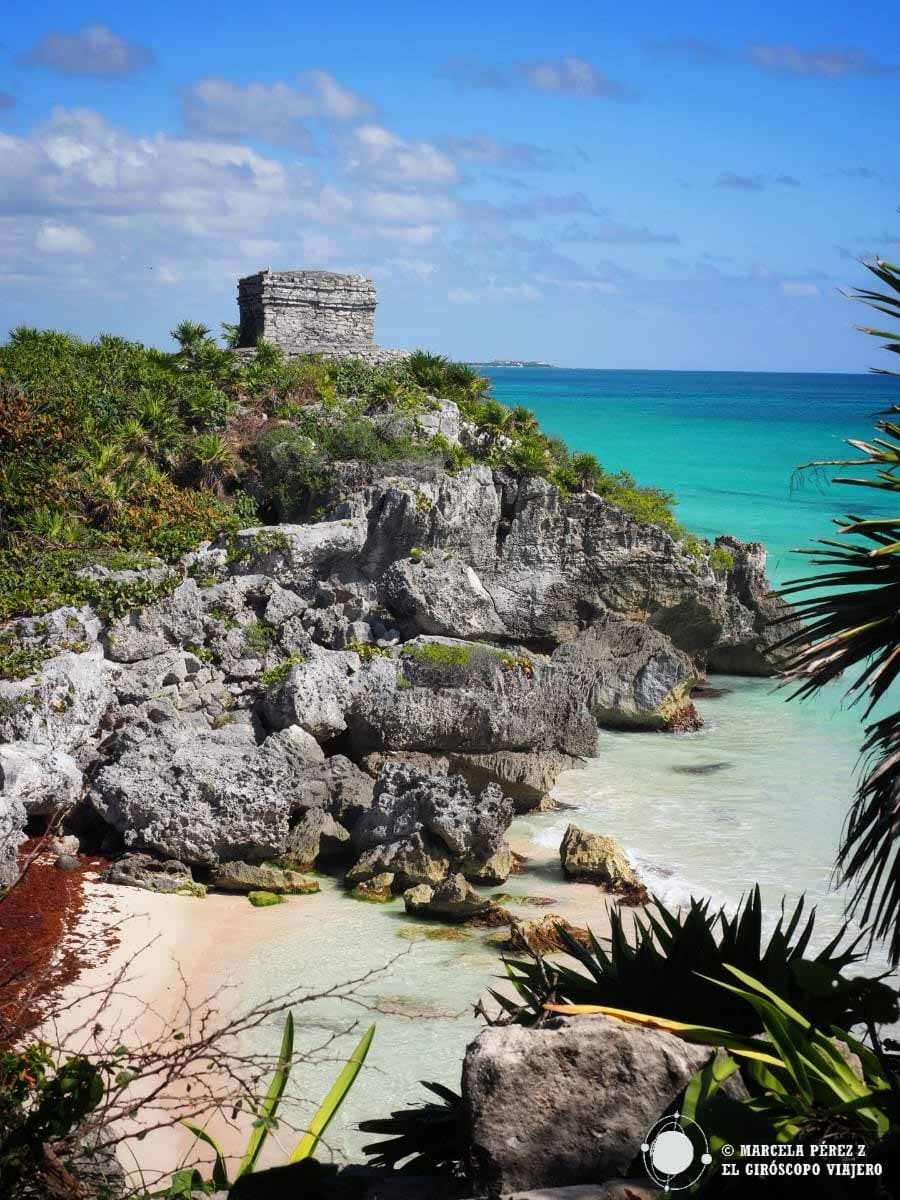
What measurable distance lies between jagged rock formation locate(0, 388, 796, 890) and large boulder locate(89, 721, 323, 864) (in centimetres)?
2

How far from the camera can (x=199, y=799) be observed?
11039mm

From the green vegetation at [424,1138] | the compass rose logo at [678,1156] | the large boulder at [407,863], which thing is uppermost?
the compass rose logo at [678,1156]

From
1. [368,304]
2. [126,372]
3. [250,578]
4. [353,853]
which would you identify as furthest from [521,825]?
[368,304]

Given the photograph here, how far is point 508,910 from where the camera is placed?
10.5 metres

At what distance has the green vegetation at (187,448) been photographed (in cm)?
1587

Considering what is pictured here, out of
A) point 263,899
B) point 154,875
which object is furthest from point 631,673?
point 154,875

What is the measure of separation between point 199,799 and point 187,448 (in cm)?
901

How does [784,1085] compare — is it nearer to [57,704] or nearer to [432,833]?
[432,833]

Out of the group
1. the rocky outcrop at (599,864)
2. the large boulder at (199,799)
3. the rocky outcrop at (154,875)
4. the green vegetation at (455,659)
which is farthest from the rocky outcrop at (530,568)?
the rocky outcrop at (154,875)

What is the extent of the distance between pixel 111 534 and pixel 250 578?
2.38 meters

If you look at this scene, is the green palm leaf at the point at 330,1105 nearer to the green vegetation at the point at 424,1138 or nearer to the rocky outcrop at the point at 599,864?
the green vegetation at the point at 424,1138

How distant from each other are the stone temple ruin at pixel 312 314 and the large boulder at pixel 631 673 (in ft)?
28.3

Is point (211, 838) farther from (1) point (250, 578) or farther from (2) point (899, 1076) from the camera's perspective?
(2) point (899, 1076)

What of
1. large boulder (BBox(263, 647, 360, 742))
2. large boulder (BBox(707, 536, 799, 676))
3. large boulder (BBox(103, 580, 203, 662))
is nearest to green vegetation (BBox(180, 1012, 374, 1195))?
large boulder (BBox(263, 647, 360, 742))
